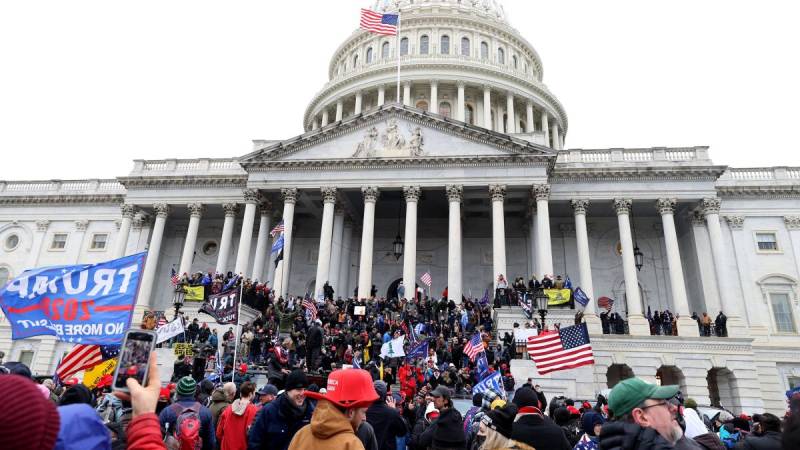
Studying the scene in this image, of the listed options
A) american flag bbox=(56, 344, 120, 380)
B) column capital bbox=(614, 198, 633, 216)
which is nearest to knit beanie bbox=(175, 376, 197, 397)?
american flag bbox=(56, 344, 120, 380)

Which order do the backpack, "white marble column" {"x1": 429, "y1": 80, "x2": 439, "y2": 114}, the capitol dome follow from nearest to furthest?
the backpack → "white marble column" {"x1": 429, "y1": 80, "x2": 439, "y2": 114} → the capitol dome

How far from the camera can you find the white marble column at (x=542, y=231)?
3111 cm

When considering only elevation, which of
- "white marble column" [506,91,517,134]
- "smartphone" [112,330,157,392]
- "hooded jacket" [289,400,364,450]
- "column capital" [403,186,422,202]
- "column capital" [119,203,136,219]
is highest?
"white marble column" [506,91,517,134]

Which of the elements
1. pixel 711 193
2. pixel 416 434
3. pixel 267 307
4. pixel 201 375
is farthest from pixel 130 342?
pixel 711 193

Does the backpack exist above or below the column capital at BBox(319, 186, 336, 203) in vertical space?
below

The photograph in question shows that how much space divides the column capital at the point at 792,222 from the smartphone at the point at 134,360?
4156 cm

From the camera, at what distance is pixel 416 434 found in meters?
7.98

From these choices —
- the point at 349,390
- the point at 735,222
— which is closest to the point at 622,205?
the point at 735,222

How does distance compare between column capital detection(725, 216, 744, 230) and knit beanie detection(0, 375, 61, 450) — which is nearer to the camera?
knit beanie detection(0, 375, 61, 450)

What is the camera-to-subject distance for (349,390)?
389 cm

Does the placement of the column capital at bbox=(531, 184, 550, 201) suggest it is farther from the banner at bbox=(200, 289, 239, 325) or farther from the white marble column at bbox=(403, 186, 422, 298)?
the banner at bbox=(200, 289, 239, 325)

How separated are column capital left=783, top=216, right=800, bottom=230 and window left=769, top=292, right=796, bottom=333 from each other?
4.60 m

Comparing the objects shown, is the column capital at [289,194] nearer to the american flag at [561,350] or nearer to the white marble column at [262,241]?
the white marble column at [262,241]

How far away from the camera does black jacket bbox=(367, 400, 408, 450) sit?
669 centimetres
